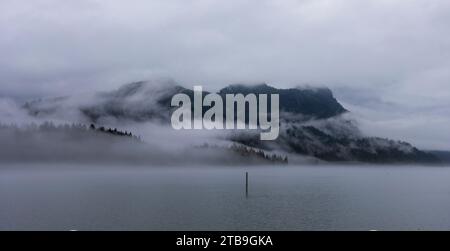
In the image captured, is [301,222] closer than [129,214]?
Yes

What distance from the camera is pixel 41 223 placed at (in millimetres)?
58625

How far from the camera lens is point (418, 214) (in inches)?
2640
